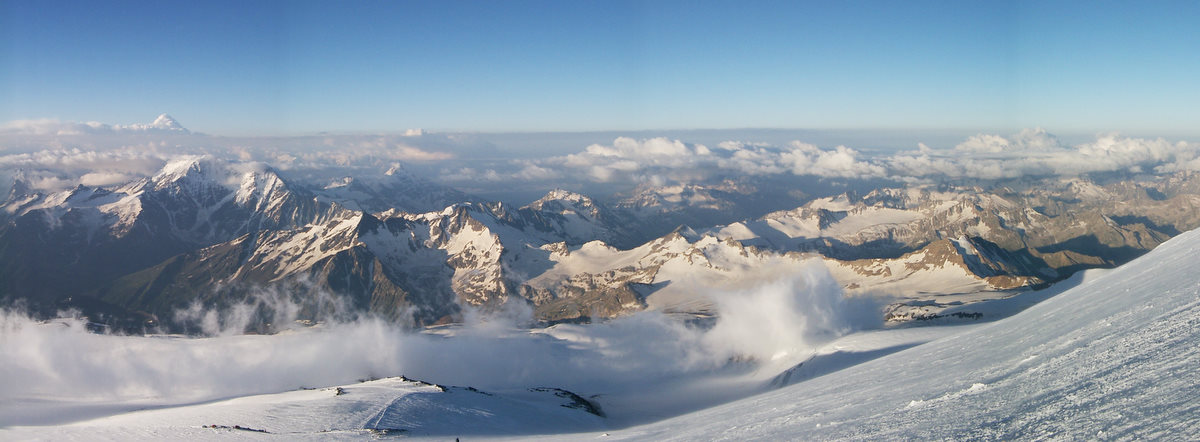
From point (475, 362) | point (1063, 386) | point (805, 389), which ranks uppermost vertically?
point (1063, 386)

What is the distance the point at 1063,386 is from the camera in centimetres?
1100

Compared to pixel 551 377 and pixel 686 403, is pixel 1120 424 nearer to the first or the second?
pixel 686 403

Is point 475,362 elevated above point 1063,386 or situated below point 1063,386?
below

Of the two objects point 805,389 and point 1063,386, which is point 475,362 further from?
point 1063,386

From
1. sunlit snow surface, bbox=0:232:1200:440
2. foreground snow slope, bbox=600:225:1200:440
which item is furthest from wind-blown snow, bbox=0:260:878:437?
foreground snow slope, bbox=600:225:1200:440

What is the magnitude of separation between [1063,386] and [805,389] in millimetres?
21045

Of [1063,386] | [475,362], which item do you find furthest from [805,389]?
[475,362]

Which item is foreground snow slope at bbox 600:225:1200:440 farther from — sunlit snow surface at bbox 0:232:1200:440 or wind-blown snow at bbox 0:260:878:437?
wind-blown snow at bbox 0:260:878:437

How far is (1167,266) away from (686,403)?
4077 inches

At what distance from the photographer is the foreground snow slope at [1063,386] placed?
29.6ft

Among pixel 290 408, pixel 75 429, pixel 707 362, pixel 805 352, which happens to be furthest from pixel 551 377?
pixel 75 429

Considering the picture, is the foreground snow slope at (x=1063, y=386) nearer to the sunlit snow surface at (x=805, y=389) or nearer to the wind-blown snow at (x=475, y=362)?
the sunlit snow surface at (x=805, y=389)

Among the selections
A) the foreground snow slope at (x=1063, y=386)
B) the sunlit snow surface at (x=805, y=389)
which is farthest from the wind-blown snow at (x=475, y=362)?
the foreground snow slope at (x=1063, y=386)

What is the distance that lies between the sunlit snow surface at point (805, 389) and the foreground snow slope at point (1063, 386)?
54 millimetres
